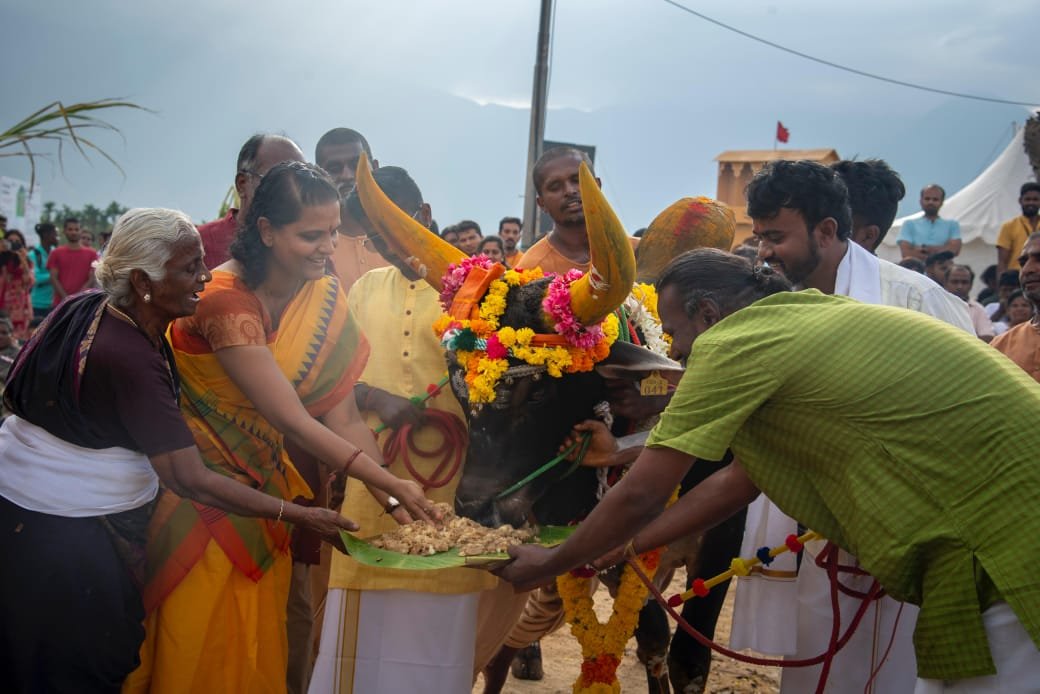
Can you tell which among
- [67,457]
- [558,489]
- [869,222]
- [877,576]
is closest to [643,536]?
[558,489]

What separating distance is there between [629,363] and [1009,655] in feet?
5.19

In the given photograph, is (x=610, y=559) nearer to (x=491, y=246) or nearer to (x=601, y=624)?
(x=601, y=624)

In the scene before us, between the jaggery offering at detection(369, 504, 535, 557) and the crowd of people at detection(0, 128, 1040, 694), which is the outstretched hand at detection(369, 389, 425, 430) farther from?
the jaggery offering at detection(369, 504, 535, 557)

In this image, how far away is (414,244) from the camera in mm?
3695

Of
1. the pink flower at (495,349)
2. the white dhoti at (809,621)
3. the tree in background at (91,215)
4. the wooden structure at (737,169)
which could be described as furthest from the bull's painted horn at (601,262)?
the tree in background at (91,215)

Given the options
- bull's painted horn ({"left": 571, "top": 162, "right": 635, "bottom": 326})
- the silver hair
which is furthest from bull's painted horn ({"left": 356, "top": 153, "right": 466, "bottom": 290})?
the silver hair

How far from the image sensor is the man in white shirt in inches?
143

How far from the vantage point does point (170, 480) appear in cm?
295

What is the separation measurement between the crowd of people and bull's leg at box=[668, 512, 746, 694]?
4 cm

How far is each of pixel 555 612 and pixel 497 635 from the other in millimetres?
557

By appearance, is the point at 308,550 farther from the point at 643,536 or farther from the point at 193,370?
the point at 643,536

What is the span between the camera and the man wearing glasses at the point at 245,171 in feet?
14.2

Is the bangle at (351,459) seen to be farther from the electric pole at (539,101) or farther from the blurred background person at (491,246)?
the electric pole at (539,101)

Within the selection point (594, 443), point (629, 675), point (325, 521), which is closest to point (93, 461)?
point (325, 521)
